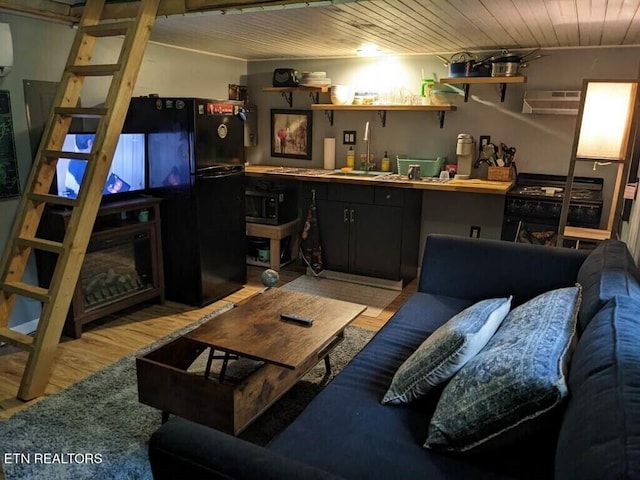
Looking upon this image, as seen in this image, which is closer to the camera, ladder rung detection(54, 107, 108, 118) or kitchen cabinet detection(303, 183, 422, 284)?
ladder rung detection(54, 107, 108, 118)

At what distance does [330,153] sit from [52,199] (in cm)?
287

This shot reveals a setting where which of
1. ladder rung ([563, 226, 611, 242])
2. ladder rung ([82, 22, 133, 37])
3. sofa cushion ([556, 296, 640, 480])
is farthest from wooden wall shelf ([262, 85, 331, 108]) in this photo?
sofa cushion ([556, 296, 640, 480])

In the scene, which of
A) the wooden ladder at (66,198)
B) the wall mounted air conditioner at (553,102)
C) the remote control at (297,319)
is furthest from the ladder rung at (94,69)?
the wall mounted air conditioner at (553,102)

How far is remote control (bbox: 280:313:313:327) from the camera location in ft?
7.91

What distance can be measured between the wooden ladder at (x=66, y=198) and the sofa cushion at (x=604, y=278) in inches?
96.1

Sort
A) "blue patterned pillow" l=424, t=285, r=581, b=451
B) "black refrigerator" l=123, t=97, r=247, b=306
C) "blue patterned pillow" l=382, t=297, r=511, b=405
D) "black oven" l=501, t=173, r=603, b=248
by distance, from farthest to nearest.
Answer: "black oven" l=501, t=173, r=603, b=248 → "black refrigerator" l=123, t=97, r=247, b=306 → "blue patterned pillow" l=382, t=297, r=511, b=405 → "blue patterned pillow" l=424, t=285, r=581, b=451

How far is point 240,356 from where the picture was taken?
2.16 meters

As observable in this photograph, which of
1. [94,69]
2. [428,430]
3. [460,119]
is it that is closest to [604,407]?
[428,430]

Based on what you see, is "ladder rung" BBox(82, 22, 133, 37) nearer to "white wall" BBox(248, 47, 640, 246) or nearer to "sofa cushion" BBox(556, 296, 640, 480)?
"white wall" BBox(248, 47, 640, 246)

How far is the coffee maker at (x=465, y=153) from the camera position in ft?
14.2

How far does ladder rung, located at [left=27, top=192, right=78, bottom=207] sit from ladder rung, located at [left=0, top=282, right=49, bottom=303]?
0.48 meters

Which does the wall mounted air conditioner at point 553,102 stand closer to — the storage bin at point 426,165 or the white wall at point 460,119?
the white wall at point 460,119

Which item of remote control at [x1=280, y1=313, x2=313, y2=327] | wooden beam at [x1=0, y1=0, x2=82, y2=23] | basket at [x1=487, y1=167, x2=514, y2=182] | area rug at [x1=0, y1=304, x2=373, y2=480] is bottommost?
area rug at [x1=0, y1=304, x2=373, y2=480]

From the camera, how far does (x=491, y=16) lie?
2902 millimetres
